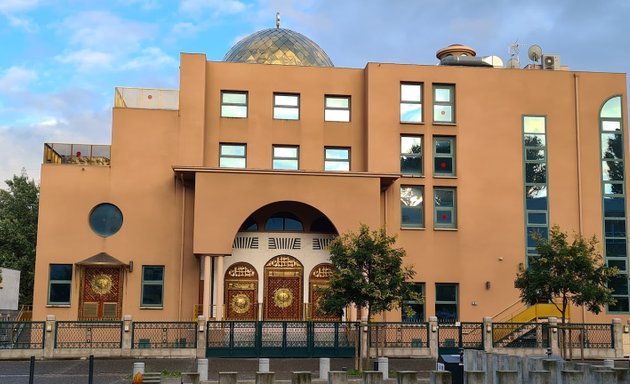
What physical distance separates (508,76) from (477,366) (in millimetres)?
20979

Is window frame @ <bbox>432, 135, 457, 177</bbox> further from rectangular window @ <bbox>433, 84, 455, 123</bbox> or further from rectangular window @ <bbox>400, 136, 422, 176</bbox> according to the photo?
rectangular window @ <bbox>433, 84, 455, 123</bbox>

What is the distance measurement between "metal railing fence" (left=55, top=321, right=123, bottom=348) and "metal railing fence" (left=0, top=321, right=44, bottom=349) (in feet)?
2.18

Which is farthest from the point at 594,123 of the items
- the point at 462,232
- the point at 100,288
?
the point at 100,288

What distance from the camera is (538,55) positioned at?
128ft

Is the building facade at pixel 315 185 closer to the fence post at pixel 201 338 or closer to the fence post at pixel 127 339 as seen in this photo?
the fence post at pixel 201 338

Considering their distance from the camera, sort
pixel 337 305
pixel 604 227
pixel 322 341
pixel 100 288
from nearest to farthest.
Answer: pixel 337 305
pixel 322 341
pixel 100 288
pixel 604 227

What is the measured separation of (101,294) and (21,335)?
211 inches

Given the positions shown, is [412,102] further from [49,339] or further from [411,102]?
[49,339]

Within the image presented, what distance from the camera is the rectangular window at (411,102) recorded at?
1417 inches

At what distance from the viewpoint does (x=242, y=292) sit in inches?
1341

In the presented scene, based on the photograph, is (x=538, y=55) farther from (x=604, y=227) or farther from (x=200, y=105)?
(x=200, y=105)

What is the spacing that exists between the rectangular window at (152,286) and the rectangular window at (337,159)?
912 cm

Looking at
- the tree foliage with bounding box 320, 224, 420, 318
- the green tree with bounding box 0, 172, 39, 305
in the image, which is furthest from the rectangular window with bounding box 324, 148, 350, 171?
the green tree with bounding box 0, 172, 39, 305

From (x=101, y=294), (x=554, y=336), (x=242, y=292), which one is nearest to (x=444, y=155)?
(x=554, y=336)
